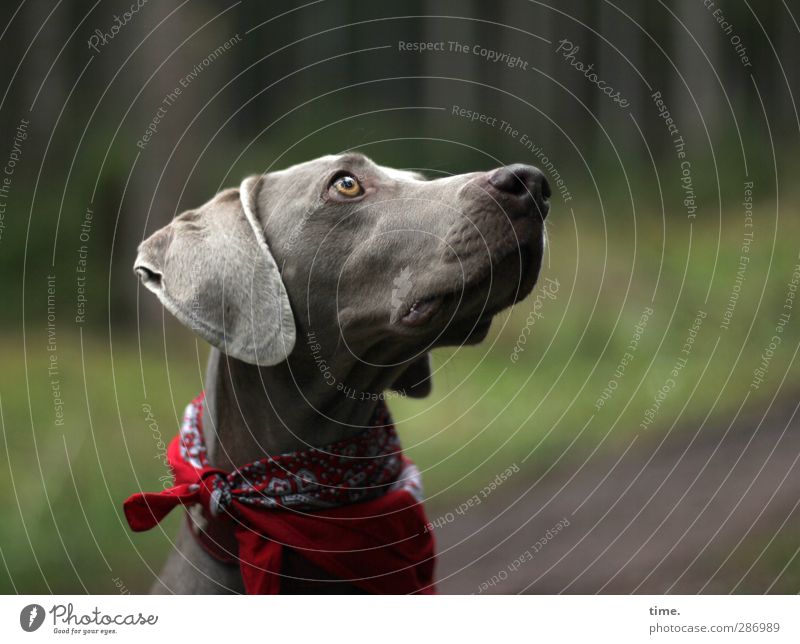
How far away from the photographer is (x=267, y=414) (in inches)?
153

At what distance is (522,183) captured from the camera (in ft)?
11.4

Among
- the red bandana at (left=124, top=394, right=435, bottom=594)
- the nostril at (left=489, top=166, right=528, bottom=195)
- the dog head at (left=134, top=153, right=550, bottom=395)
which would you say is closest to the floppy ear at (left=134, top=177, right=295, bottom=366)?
the dog head at (left=134, top=153, right=550, bottom=395)

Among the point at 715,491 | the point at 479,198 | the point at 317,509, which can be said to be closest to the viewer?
the point at 479,198

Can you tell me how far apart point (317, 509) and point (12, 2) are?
763 centimetres

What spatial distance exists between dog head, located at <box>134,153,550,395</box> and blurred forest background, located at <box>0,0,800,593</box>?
6.07 ft

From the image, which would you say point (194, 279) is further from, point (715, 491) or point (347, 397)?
point (715, 491)

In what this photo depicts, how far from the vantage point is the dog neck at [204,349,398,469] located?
Result: 3887mm

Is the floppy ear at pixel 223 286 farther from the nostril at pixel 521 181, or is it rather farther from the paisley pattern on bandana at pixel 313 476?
the nostril at pixel 521 181

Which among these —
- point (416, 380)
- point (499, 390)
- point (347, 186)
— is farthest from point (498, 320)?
point (347, 186)

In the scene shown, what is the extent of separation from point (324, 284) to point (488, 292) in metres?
0.67

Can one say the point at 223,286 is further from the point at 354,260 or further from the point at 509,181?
the point at 509,181

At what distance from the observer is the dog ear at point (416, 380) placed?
14.0 ft

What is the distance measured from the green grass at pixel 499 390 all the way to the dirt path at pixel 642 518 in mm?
248
